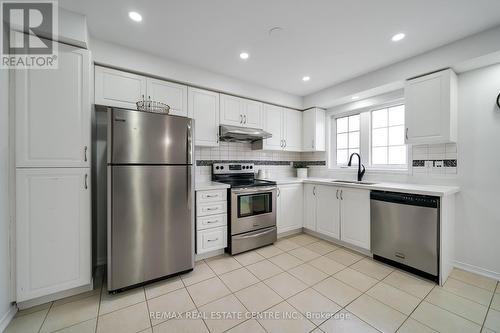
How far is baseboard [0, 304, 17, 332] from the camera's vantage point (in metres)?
1.41

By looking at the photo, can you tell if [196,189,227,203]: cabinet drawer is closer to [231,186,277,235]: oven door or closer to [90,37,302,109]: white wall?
[231,186,277,235]: oven door

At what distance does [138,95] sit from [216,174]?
145cm

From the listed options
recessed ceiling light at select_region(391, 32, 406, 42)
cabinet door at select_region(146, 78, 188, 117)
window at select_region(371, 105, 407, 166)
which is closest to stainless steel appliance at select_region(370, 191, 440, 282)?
window at select_region(371, 105, 407, 166)

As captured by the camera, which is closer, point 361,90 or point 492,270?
point 492,270

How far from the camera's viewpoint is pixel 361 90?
2.82 metres

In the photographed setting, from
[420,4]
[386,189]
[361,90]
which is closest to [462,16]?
[420,4]

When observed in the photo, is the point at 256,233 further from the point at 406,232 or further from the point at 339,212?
the point at 406,232

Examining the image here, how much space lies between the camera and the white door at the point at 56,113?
1.57m

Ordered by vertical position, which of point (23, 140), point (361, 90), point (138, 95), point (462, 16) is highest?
point (462, 16)

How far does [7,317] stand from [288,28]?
129 inches

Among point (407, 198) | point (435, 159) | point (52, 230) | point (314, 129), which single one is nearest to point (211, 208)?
point (52, 230)

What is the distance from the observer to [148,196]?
6.23ft

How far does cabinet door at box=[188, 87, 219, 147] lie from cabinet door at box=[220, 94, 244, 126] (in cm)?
10

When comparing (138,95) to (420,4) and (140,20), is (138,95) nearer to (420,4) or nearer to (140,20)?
(140,20)
